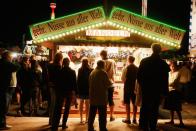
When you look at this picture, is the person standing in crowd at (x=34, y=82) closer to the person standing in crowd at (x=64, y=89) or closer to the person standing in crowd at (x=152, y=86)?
the person standing in crowd at (x=64, y=89)

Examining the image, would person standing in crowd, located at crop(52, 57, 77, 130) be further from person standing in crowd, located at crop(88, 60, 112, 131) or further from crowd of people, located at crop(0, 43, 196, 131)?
person standing in crowd, located at crop(88, 60, 112, 131)

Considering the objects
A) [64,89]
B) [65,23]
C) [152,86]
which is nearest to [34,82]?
[65,23]

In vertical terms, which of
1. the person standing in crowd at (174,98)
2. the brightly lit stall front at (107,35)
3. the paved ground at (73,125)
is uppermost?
the brightly lit stall front at (107,35)

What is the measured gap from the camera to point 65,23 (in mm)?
13516

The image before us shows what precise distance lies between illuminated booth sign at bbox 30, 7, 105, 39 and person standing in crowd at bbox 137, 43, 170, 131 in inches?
167

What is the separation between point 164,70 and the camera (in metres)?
9.56

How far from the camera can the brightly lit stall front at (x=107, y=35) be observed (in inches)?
531

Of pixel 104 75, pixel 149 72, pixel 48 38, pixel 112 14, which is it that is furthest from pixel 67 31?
pixel 149 72

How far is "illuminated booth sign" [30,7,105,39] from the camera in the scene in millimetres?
13417

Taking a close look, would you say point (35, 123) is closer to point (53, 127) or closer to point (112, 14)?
point (53, 127)

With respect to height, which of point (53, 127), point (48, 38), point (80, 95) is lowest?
point (53, 127)

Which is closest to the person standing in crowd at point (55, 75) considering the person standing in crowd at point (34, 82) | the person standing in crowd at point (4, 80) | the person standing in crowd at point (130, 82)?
the person standing in crowd at point (4, 80)

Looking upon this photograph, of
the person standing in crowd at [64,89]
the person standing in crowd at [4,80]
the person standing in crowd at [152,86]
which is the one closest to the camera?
the person standing in crowd at [152,86]

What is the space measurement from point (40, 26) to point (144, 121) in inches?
219
